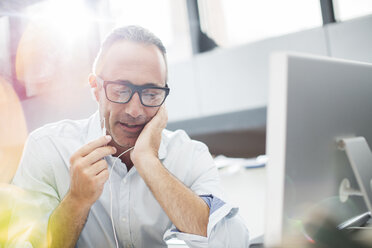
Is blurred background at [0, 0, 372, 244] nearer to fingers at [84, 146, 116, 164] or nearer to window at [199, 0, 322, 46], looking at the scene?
window at [199, 0, 322, 46]

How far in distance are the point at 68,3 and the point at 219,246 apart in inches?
71.5

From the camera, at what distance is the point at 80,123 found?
1398 mm

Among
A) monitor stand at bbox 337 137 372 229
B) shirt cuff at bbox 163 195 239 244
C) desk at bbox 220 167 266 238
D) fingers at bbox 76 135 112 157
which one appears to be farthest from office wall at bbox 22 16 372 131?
monitor stand at bbox 337 137 372 229

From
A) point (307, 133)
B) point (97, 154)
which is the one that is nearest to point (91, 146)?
point (97, 154)

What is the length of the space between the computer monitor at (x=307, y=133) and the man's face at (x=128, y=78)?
26.8 inches

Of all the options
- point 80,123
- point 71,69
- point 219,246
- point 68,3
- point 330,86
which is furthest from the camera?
point 71,69

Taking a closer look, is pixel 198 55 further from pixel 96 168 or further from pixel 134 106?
pixel 96 168

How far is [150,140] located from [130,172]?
18 cm

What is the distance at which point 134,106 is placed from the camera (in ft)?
3.78

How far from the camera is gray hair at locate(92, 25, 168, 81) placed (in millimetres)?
1234

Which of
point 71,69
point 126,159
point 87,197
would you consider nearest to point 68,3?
point 71,69

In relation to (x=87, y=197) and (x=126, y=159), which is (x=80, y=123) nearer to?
(x=126, y=159)

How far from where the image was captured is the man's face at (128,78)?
1.16 meters

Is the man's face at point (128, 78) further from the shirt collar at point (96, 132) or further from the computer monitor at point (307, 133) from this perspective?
the computer monitor at point (307, 133)
